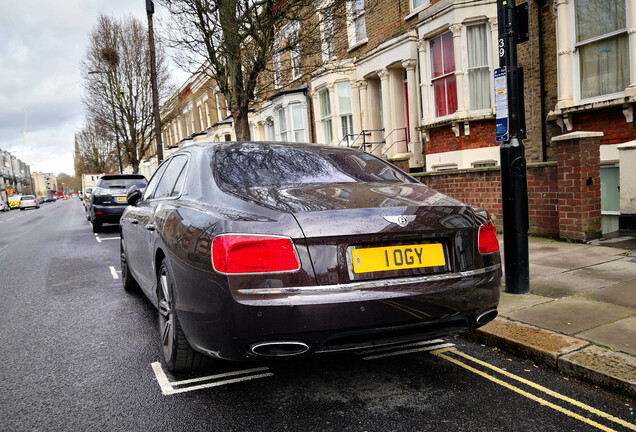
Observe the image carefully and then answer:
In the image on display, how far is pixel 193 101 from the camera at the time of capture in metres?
37.5

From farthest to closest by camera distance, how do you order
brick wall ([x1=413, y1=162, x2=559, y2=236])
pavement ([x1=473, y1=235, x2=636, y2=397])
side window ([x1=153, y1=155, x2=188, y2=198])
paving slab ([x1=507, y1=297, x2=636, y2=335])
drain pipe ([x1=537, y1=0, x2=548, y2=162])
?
drain pipe ([x1=537, y1=0, x2=548, y2=162])
brick wall ([x1=413, y1=162, x2=559, y2=236])
side window ([x1=153, y1=155, x2=188, y2=198])
paving slab ([x1=507, y1=297, x2=636, y2=335])
pavement ([x1=473, y1=235, x2=636, y2=397])

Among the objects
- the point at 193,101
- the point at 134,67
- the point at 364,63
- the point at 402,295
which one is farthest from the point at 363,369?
the point at 193,101

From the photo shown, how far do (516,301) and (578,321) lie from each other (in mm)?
730

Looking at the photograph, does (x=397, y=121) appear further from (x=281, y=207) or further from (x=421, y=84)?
(x=281, y=207)

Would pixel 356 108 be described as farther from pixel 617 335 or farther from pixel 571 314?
pixel 617 335

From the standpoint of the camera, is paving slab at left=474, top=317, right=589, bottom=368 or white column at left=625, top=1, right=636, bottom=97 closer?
paving slab at left=474, top=317, right=589, bottom=368

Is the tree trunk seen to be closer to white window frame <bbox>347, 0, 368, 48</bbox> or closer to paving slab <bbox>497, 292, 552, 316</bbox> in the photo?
white window frame <bbox>347, 0, 368, 48</bbox>

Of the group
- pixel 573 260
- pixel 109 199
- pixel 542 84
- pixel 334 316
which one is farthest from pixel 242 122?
pixel 334 316

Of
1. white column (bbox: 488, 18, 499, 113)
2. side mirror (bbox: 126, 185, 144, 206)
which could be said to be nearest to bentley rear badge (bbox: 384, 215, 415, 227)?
side mirror (bbox: 126, 185, 144, 206)

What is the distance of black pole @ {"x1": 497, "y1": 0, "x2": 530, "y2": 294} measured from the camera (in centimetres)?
457

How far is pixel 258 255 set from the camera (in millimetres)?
2430

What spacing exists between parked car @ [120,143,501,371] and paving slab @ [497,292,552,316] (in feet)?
4.89

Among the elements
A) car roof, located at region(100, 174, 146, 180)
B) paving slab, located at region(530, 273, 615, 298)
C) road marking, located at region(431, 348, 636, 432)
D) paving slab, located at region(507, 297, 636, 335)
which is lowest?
road marking, located at region(431, 348, 636, 432)

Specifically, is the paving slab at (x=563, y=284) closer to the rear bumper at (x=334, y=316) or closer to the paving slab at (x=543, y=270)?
the paving slab at (x=543, y=270)
